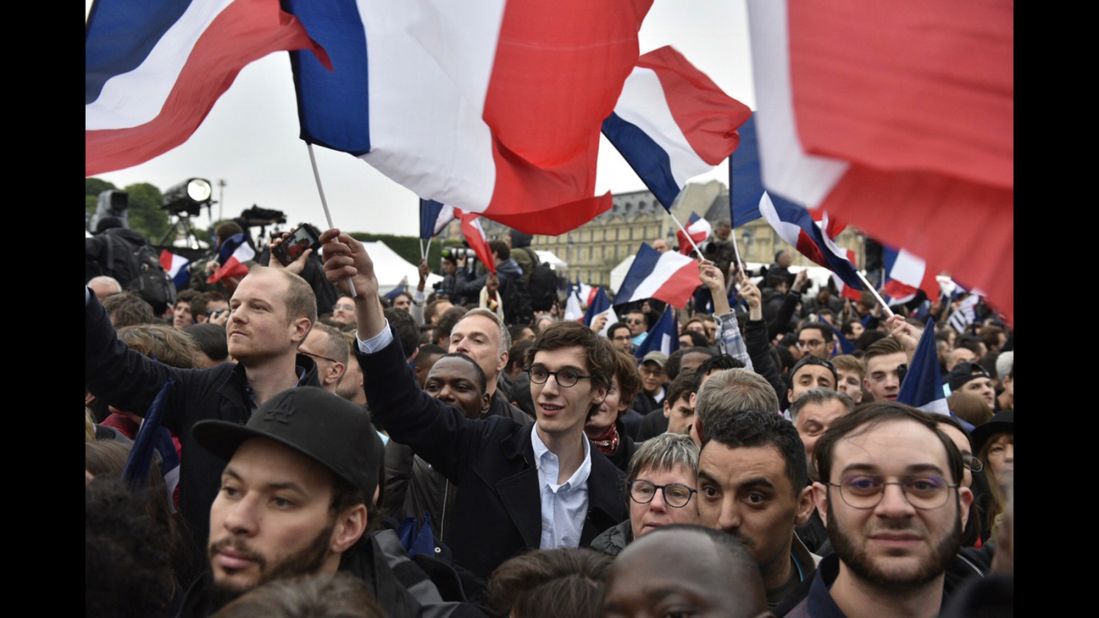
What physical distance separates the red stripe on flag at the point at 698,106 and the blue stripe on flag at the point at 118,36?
2.69 metres

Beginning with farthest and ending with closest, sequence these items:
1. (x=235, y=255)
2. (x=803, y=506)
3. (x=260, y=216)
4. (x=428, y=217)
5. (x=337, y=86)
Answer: (x=260, y=216), (x=235, y=255), (x=428, y=217), (x=337, y=86), (x=803, y=506)

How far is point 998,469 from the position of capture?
14.3 ft

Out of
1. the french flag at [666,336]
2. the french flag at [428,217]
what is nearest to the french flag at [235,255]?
the french flag at [428,217]

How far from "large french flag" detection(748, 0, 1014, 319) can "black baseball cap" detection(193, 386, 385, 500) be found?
48.4 inches

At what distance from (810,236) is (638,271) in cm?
344

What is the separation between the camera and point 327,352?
205 inches

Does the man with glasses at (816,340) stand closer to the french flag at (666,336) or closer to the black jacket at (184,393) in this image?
the french flag at (666,336)

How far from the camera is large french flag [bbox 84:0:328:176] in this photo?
11.8ft

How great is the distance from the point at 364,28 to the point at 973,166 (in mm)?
2345

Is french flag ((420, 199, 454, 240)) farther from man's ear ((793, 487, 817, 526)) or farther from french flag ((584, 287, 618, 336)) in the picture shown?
man's ear ((793, 487, 817, 526))

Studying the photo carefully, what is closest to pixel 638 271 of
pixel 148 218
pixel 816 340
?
pixel 816 340

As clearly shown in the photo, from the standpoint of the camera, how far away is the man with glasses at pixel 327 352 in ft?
17.0

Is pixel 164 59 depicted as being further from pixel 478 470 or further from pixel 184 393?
pixel 478 470

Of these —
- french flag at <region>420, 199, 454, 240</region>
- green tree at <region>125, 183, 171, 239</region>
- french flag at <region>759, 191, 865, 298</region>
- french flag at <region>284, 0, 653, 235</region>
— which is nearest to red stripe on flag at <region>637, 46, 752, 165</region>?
french flag at <region>759, 191, 865, 298</region>
